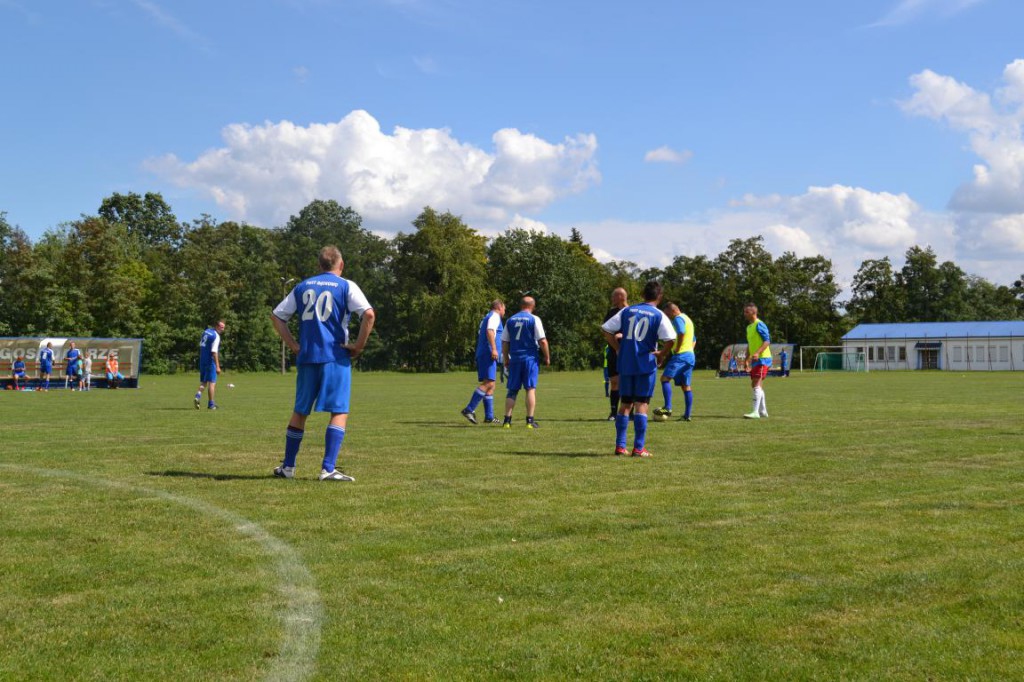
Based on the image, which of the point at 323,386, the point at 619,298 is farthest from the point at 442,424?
the point at 323,386

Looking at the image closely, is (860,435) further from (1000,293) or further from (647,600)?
(1000,293)

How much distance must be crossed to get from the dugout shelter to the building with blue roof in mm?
63319

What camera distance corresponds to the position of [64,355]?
119 ft

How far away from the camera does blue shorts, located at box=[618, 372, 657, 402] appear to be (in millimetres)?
10672

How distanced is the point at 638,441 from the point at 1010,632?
22.0 feet

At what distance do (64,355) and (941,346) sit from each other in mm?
72233

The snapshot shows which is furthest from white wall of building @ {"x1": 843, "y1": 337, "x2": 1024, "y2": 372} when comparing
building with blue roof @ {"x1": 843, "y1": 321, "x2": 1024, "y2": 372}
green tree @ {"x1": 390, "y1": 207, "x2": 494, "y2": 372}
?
green tree @ {"x1": 390, "y1": 207, "x2": 494, "y2": 372}

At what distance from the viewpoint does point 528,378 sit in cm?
1491

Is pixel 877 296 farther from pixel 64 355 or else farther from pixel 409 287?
pixel 64 355

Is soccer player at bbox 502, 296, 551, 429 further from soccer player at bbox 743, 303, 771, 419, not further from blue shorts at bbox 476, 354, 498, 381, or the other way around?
soccer player at bbox 743, 303, 771, 419

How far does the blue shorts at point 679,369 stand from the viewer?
16.8 metres

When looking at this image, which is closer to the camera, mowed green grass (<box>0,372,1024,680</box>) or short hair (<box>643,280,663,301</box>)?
mowed green grass (<box>0,372,1024,680</box>)

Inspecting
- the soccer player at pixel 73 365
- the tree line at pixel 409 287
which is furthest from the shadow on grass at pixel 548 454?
the tree line at pixel 409 287

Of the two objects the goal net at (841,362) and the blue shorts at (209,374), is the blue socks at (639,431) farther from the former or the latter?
the goal net at (841,362)
